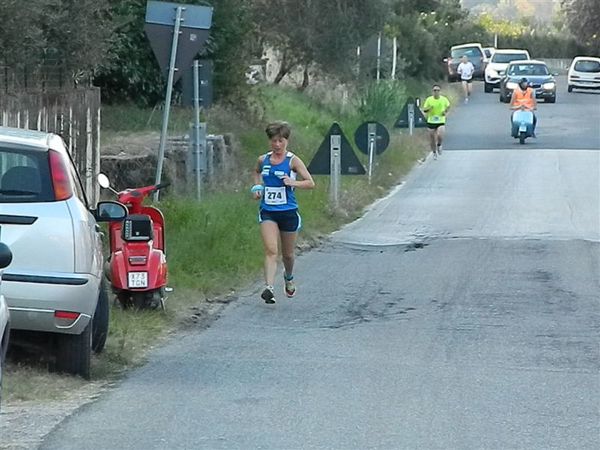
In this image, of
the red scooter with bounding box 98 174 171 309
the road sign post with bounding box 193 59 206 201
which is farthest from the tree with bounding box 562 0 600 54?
the red scooter with bounding box 98 174 171 309

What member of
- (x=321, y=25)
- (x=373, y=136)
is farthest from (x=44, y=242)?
(x=321, y=25)

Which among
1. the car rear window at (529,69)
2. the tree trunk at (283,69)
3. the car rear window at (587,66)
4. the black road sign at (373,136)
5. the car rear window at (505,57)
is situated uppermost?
the car rear window at (505,57)

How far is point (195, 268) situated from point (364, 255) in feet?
11.5

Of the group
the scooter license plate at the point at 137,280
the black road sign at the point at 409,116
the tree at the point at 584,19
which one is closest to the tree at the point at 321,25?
the black road sign at the point at 409,116

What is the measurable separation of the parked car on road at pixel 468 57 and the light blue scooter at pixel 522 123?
23420mm

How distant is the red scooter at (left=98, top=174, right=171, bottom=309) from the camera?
10742mm

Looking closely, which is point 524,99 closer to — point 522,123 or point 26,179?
point 522,123

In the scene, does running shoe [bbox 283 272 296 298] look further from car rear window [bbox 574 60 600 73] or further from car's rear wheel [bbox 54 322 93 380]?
car rear window [bbox 574 60 600 73]

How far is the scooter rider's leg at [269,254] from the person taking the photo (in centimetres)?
1252

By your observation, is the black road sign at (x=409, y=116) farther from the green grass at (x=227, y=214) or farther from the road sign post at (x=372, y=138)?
the road sign post at (x=372, y=138)

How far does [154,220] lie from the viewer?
11406 mm

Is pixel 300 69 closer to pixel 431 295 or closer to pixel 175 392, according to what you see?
pixel 431 295

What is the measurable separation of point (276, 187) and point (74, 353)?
414 cm

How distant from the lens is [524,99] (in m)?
33.6
